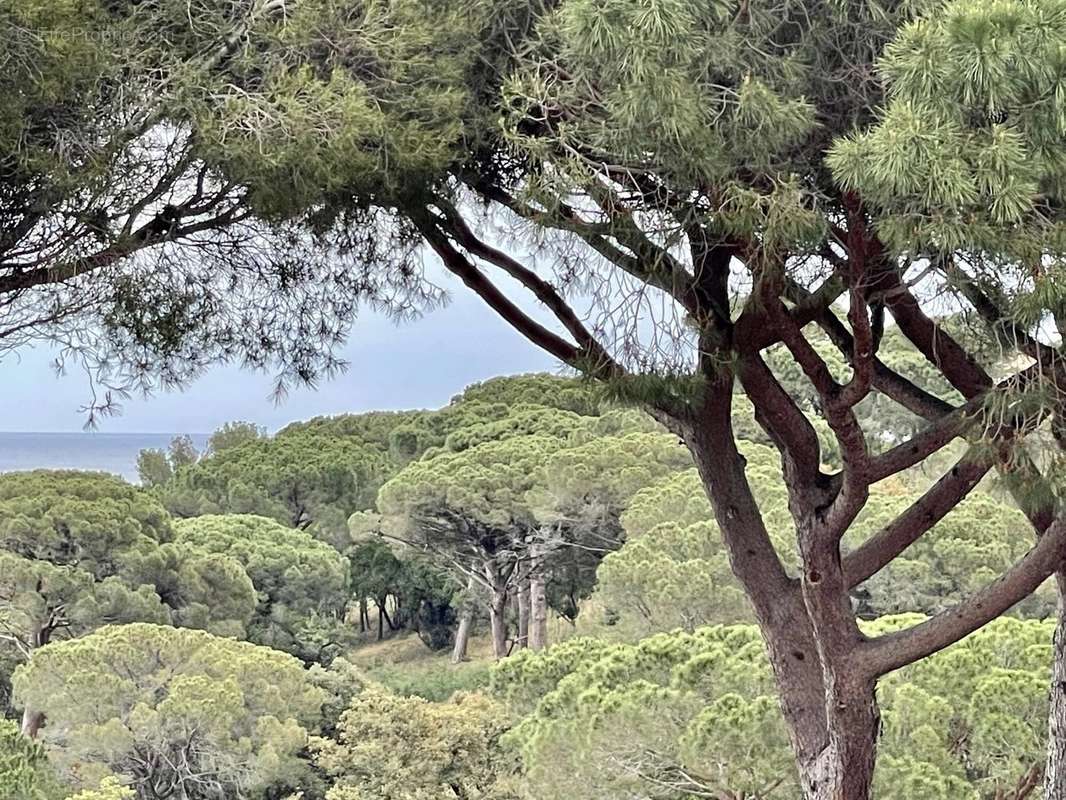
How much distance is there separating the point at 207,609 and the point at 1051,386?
919 cm

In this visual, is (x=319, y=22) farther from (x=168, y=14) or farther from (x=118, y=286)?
(x=118, y=286)

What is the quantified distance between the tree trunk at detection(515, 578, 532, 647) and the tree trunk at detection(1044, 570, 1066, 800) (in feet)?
29.0

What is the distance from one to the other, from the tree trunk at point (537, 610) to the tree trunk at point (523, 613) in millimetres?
172

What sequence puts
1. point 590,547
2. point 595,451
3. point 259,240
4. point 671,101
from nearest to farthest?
point 671,101, point 259,240, point 595,451, point 590,547

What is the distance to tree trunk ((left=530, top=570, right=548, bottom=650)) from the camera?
440 inches

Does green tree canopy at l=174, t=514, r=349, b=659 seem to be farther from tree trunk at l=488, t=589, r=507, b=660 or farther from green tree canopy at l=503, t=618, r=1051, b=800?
green tree canopy at l=503, t=618, r=1051, b=800

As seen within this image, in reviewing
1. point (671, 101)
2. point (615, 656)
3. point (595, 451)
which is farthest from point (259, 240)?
point (595, 451)

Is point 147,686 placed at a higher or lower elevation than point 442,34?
lower

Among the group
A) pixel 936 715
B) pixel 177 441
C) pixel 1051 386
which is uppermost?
pixel 177 441

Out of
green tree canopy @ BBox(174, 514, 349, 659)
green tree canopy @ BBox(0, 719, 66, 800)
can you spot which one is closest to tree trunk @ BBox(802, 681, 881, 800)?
green tree canopy @ BBox(0, 719, 66, 800)

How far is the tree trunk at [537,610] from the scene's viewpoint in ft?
36.7

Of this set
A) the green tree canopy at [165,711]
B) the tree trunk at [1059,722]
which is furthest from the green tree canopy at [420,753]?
the tree trunk at [1059,722]

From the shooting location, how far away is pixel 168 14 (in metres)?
2.00

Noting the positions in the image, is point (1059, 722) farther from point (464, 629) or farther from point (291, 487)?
point (291, 487)
